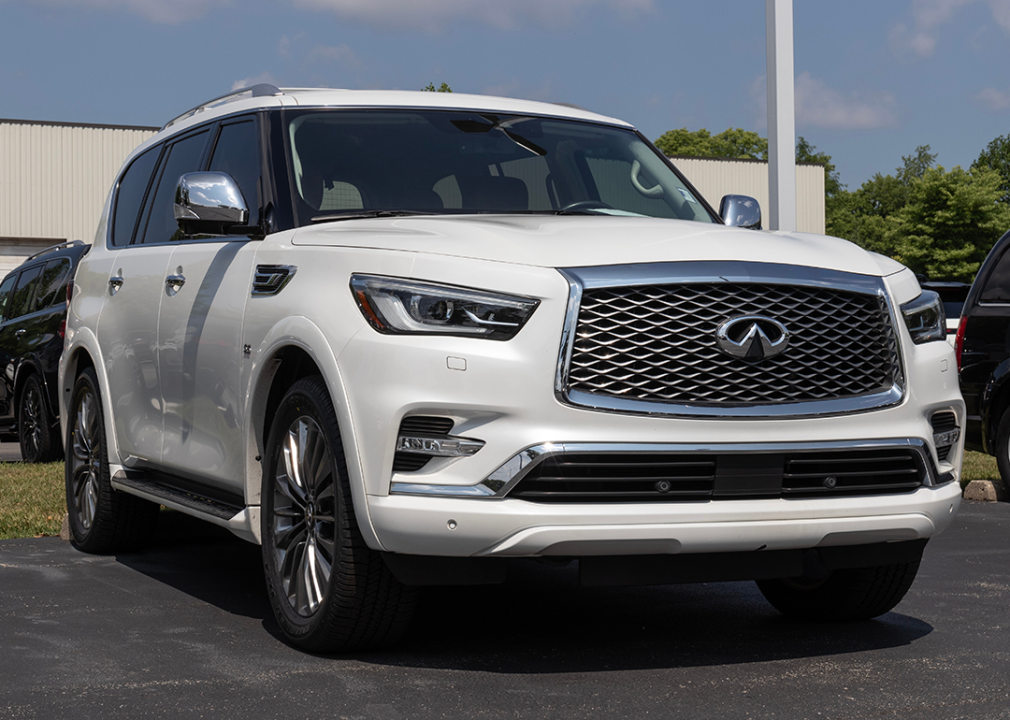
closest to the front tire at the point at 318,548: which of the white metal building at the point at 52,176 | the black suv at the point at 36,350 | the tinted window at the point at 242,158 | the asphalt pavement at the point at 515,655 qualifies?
the asphalt pavement at the point at 515,655

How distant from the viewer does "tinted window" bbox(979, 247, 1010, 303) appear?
9.79 metres

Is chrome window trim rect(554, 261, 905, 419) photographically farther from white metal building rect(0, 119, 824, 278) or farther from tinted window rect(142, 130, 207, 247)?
white metal building rect(0, 119, 824, 278)

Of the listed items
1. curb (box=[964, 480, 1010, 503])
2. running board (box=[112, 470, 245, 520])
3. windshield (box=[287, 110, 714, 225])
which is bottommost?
curb (box=[964, 480, 1010, 503])

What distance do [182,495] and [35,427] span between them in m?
7.87

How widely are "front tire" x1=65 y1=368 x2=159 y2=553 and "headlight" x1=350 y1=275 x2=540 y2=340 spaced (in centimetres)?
316

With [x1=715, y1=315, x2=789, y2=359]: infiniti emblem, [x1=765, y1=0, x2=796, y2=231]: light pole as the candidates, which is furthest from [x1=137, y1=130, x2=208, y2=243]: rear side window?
[x1=765, y1=0, x2=796, y2=231]: light pole

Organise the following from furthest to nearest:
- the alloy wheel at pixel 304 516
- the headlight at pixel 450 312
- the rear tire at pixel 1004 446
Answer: the rear tire at pixel 1004 446
the alloy wheel at pixel 304 516
the headlight at pixel 450 312

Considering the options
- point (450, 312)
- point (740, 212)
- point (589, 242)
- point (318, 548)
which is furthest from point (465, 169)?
→ point (318, 548)

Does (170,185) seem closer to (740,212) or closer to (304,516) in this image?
(304,516)

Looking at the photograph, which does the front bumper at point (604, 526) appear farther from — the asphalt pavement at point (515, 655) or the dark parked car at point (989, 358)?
the dark parked car at point (989, 358)

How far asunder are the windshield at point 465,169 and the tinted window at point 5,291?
976cm

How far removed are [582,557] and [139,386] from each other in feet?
9.69

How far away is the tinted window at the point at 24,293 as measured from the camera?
44.7 ft

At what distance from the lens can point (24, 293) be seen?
1384cm
